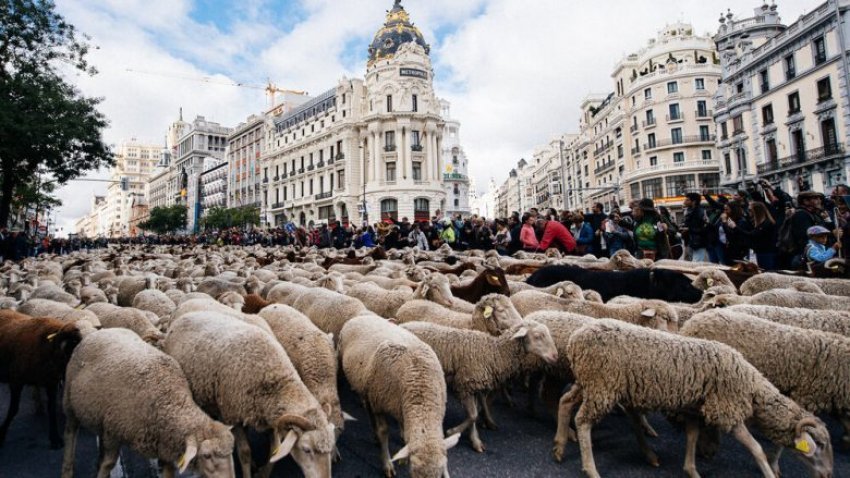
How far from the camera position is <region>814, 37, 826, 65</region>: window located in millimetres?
32094

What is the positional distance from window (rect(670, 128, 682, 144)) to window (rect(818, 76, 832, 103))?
811 inches

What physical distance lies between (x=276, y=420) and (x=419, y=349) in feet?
3.78

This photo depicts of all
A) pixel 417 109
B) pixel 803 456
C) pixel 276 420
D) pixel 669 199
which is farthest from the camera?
pixel 417 109

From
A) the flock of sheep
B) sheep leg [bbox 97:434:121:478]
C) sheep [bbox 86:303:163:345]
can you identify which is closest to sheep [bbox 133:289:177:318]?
sheep [bbox 86:303:163:345]

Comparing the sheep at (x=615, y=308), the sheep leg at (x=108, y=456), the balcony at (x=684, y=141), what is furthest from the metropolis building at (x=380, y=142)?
the sheep leg at (x=108, y=456)

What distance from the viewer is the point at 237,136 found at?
88.1 metres

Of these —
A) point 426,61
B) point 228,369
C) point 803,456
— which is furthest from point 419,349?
point 426,61

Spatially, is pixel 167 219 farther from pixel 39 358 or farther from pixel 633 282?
pixel 633 282

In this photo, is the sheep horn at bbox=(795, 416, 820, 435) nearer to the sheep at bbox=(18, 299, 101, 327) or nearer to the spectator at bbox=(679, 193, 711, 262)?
the sheep at bbox=(18, 299, 101, 327)

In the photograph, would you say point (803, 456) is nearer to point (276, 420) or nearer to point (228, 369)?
point (276, 420)

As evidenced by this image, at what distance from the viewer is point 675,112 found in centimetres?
5369

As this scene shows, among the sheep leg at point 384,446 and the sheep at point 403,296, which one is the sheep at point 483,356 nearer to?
the sheep leg at point 384,446

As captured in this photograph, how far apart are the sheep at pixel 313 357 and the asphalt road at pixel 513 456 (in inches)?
16.0

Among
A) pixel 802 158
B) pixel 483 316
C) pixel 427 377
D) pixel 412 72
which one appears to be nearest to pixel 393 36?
pixel 412 72
